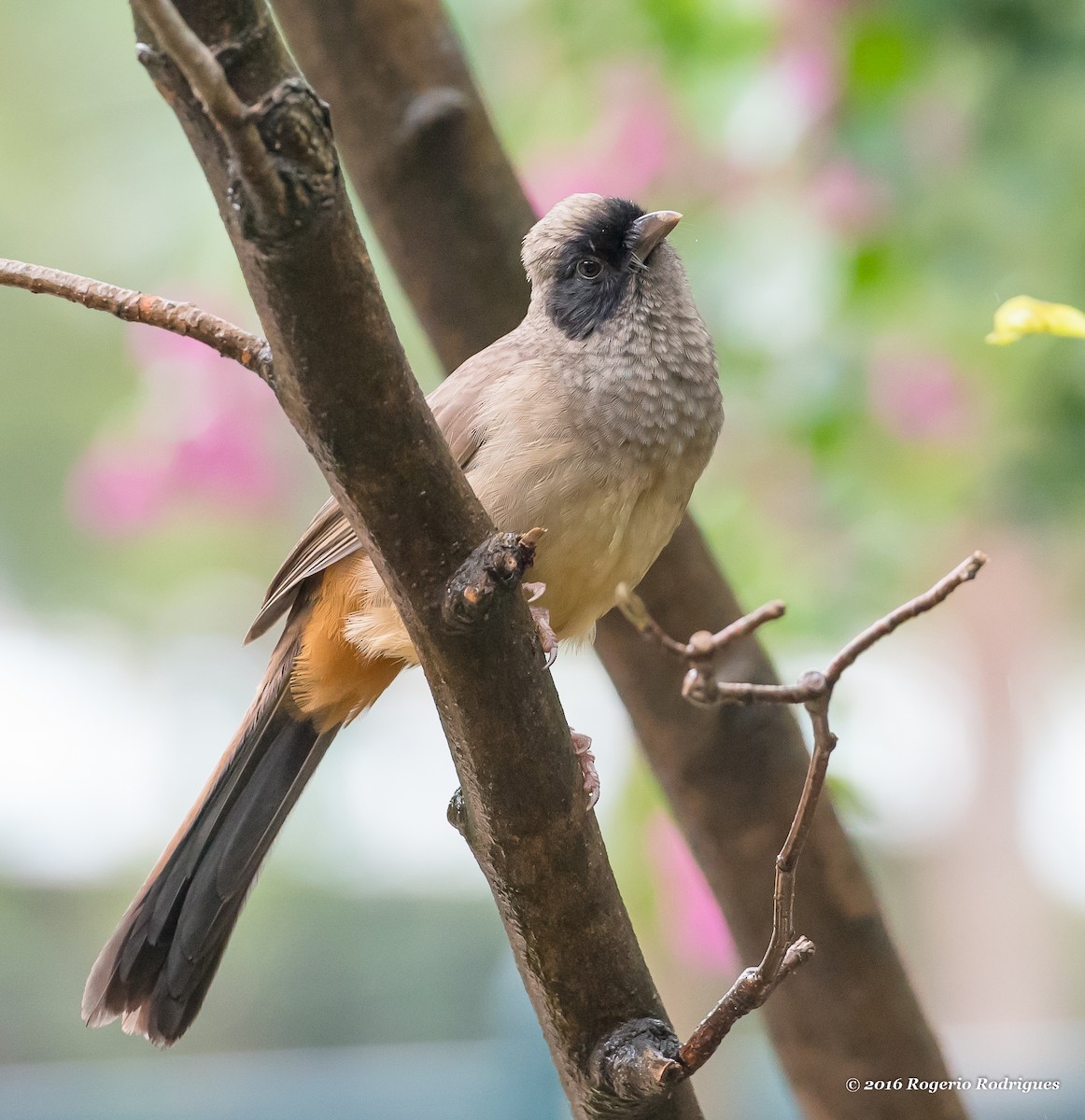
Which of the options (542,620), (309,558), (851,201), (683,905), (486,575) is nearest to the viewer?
(486,575)

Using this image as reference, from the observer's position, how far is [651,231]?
2264 mm

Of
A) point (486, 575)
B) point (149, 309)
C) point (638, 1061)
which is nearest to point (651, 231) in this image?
point (149, 309)

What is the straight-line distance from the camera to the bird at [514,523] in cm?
189

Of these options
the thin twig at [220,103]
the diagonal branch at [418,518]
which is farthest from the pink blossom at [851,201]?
the thin twig at [220,103]

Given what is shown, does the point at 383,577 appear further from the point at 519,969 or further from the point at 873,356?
the point at 873,356

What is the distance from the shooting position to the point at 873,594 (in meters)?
2.80

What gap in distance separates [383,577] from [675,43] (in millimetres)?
1629

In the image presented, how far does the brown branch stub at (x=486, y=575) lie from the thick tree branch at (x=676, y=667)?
95 centimetres

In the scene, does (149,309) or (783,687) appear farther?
(149,309)

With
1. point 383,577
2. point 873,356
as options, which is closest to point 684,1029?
point 873,356

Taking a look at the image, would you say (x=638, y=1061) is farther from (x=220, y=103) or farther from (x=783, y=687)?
(x=220, y=103)

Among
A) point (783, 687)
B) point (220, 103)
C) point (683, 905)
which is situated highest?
point (220, 103)

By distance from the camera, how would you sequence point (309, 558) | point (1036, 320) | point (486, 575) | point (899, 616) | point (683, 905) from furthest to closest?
point (683, 905) < point (309, 558) < point (1036, 320) < point (486, 575) < point (899, 616)

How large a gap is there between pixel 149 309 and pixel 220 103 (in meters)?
0.45
